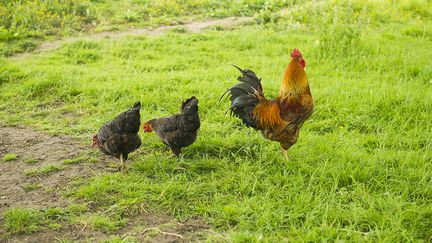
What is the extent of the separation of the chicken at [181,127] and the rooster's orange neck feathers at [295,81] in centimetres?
101

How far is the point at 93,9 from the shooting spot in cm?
1194

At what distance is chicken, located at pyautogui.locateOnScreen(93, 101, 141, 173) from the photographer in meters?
4.58

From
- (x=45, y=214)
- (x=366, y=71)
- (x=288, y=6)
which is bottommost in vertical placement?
(x=45, y=214)

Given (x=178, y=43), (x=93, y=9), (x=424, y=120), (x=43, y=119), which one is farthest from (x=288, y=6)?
(x=43, y=119)

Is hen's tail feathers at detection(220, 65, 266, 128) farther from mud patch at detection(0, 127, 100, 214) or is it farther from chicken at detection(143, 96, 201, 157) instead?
mud patch at detection(0, 127, 100, 214)

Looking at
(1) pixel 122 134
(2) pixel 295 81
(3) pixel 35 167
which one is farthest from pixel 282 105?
(3) pixel 35 167

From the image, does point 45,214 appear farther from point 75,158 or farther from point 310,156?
point 310,156

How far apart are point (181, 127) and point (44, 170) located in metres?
1.66

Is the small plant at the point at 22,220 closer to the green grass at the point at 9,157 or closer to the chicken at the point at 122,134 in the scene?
the chicken at the point at 122,134

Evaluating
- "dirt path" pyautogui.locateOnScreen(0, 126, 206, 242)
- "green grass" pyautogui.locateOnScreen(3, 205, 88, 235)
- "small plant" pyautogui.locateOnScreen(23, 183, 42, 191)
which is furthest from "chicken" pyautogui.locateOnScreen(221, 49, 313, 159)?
"small plant" pyautogui.locateOnScreen(23, 183, 42, 191)

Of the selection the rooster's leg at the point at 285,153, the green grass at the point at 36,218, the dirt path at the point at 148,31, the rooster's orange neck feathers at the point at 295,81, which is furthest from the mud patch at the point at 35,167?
the dirt path at the point at 148,31

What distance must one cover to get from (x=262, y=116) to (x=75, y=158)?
2318mm

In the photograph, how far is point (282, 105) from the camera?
186 inches

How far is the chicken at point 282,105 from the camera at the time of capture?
15.3ft
